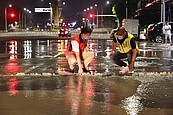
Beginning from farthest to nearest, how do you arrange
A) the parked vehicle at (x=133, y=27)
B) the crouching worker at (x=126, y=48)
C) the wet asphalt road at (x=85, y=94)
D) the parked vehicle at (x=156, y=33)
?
the parked vehicle at (x=133, y=27) < the parked vehicle at (x=156, y=33) < the crouching worker at (x=126, y=48) < the wet asphalt road at (x=85, y=94)

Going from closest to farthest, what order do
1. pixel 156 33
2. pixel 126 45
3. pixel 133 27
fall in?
pixel 126 45, pixel 156 33, pixel 133 27

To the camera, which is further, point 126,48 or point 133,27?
point 133,27

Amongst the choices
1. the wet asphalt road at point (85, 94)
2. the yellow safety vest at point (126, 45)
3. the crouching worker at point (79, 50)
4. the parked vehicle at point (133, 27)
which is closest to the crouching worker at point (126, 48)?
the yellow safety vest at point (126, 45)

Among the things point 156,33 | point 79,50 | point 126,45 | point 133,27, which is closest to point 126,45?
point 126,45

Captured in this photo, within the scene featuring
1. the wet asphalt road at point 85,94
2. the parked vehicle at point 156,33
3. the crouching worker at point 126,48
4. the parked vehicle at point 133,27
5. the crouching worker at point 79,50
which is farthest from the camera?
the parked vehicle at point 133,27

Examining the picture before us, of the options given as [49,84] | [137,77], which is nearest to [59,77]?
[49,84]

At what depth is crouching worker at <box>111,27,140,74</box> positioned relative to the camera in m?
11.6

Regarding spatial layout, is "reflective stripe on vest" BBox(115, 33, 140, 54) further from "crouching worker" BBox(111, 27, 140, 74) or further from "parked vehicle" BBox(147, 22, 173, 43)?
"parked vehicle" BBox(147, 22, 173, 43)

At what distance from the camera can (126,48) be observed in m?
11.9

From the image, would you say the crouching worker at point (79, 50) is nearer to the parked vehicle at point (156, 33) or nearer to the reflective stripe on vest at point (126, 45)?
the reflective stripe on vest at point (126, 45)

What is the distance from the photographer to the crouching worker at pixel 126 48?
38.1 ft

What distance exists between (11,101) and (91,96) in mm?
1604

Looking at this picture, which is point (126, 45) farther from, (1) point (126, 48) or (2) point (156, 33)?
(2) point (156, 33)

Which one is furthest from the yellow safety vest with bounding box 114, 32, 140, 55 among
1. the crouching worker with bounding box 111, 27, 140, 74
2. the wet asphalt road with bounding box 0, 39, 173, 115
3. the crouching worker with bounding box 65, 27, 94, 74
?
the crouching worker with bounding box 65, 27, 94, 74
